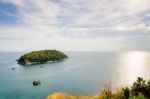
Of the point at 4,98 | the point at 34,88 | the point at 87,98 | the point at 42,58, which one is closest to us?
the point at 87,98

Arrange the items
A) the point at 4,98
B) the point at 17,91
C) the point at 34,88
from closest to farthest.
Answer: the point at 4,98 → the point at 17,91 → the point at 34,88

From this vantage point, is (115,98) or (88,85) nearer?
(115,98)

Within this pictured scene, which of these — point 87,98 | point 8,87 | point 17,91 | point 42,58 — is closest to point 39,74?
point 8,87

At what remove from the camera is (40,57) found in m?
154

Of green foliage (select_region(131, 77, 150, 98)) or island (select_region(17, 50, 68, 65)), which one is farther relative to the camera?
island (select_region(17, 50, 68, 65))

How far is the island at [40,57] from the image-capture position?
149 meters

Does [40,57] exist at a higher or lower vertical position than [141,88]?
lower

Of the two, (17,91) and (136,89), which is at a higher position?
(136,89)

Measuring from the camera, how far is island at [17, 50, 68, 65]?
149m

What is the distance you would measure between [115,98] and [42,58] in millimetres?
137123

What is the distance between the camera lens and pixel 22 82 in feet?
291

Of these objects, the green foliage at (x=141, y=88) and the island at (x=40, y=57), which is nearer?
the green foliage at (x=141, y=88)

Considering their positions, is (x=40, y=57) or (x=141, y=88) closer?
(x=141, y=88)

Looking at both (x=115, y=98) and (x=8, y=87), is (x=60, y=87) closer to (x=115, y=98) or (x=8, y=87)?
(x=8, y=87)
